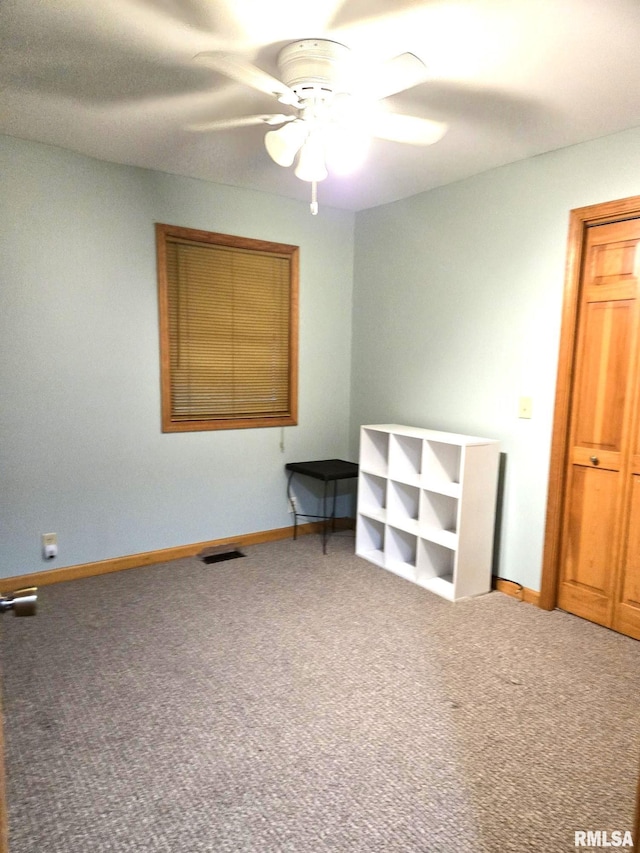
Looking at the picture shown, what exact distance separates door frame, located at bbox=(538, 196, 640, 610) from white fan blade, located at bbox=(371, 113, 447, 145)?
3.27 feet

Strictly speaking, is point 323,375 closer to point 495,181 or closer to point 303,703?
point 495,181

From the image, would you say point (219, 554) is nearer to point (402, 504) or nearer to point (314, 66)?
point (402, 504)

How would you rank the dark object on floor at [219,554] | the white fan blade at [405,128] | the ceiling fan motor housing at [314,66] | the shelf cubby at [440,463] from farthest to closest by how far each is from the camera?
the dark object on floor at [219,554], the shelf cubby at [440,463], the white fan blade at [405,128], the ceiling fan motor housing at [314,66]

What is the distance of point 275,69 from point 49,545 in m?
2.68

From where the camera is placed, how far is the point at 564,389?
9.41ft

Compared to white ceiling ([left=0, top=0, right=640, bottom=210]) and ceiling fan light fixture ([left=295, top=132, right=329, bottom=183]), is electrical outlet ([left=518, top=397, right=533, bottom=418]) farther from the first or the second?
ceiling fan light fixture ([left=295, top=132, right=329, bottom=183])

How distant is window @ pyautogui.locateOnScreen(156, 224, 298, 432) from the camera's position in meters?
3.48

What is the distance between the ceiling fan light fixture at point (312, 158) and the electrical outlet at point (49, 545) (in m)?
2.39

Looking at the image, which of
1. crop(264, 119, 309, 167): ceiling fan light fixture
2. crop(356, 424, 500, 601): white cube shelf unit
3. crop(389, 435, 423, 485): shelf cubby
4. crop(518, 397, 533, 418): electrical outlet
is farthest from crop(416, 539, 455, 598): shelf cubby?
crop(264, 119, 309, 167): ceiling fan light fixture

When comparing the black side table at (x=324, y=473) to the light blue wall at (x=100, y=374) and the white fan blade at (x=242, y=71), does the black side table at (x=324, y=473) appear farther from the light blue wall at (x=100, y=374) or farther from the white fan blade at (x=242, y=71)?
the white fan blade at (x=242, y=71)

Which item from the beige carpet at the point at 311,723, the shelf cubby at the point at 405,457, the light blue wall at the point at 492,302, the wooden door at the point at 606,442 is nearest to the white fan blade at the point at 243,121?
the light blue wall at the point at 492,302

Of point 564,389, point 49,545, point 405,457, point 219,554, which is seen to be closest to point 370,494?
point 405,457

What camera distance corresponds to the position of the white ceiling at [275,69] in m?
1.75

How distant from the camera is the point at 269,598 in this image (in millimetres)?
3074
